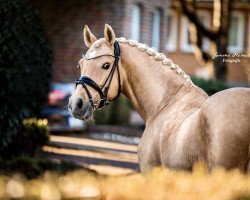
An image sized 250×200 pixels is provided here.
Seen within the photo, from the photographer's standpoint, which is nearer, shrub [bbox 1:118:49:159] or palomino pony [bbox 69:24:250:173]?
palomino pony [bbox 69:24:250:173]

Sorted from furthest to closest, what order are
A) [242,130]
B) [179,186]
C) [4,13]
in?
1. [4,13]
2. [242,130]
3. [179,186]

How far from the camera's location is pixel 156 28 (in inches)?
947

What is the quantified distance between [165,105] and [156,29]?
16.8m

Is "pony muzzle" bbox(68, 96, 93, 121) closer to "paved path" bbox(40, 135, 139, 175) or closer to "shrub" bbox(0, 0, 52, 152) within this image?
"shrub" bbox(0, 0, 52, 152)

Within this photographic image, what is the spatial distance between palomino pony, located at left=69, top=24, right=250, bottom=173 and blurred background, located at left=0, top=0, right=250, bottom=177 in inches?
32.1

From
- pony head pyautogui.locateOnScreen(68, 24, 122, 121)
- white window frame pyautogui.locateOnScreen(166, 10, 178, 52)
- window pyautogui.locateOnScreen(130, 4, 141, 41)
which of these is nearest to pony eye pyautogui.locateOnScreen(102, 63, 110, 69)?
pony head pyautogui.locateOnScreen(68, 24, 122, 121)

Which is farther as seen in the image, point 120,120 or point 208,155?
point 120,120

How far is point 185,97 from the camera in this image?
7.18 m

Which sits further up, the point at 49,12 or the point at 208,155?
the point at 208,155

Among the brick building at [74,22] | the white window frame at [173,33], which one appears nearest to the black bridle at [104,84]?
the brick building at [74,22]

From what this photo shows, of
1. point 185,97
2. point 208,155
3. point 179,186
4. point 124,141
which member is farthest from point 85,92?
point 124,141

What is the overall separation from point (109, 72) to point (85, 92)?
13.6 inches

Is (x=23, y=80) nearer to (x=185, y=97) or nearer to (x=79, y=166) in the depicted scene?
(x=79, y=166)

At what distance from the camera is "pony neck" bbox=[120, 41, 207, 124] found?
7.39m
